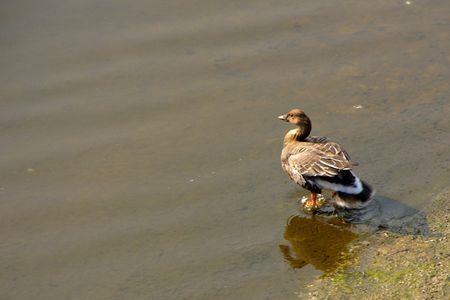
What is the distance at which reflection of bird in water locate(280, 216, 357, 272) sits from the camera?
6.88 meters

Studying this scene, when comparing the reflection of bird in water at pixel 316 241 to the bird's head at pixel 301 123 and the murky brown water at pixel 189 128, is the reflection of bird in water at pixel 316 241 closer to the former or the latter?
the murky brown water at pixel 189 128

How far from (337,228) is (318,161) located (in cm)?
64

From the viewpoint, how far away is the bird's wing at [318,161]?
24.0 feet

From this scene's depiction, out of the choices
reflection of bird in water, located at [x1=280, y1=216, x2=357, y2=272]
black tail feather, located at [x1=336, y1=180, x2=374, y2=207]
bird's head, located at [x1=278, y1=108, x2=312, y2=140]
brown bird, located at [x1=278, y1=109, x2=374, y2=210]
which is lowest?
reflection of bird in water, located at [x1=280, y1=216, x2=357, y2=272]

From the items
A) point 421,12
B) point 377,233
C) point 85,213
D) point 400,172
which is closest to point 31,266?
point 85,213

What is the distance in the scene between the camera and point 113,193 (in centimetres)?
796

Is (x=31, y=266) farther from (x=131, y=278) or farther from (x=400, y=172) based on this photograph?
(x=400, y=172)

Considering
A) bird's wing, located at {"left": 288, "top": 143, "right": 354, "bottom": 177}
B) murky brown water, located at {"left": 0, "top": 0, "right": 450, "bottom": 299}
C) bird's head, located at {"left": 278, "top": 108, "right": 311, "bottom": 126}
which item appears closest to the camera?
murky brown water, located at {"left": 0, "top": 0, "right": 450, "bottom": 299}

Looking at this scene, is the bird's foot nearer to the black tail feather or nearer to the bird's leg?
the bird's leg

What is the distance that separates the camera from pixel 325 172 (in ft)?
24.2

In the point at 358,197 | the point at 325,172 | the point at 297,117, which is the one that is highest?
the point at 297,117

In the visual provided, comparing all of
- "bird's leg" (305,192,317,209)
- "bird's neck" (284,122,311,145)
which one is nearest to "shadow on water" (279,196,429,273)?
"bird's leg" (305,192,317,209)

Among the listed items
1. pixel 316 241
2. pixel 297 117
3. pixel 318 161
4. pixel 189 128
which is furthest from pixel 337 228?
pixel 189 128

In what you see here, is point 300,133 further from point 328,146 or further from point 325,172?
point 325,172
